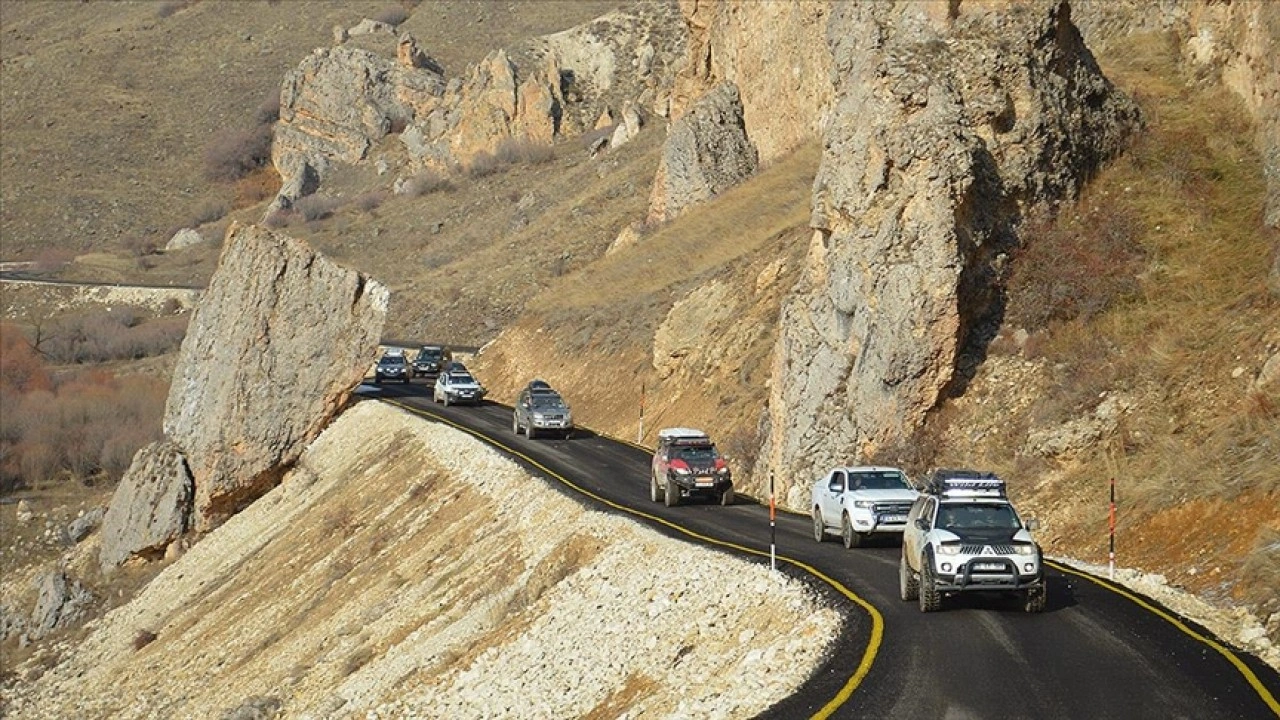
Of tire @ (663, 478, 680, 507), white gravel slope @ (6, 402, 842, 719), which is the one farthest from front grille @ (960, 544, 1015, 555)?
tire @ (663, 478, 680, 507)

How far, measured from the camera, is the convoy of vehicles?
46.8 m

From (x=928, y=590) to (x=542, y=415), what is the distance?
28.1 m

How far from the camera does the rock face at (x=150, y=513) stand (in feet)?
169

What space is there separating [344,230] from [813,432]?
8328 centimetres

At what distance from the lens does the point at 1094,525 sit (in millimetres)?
27047

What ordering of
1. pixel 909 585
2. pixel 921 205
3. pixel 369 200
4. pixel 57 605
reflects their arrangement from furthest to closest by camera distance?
pixel 369 200
pixel 57 605
pixel 921 205
pixel 909 585

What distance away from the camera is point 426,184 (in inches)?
4614

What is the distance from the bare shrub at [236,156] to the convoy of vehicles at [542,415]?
104m

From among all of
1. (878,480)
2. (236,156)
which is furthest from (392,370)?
(236,156)

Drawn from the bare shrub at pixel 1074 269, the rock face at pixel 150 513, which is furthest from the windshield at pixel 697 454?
the rock face at pixel 150 513

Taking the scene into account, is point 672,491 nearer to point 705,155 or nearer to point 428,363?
point 428,363

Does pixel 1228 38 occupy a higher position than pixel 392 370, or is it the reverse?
pixel 1228 38

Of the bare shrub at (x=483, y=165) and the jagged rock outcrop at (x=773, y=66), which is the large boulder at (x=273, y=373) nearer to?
the jagged rock outcrop at (x=773, y=66)

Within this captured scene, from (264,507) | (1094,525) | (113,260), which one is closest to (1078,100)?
(1094,525)
